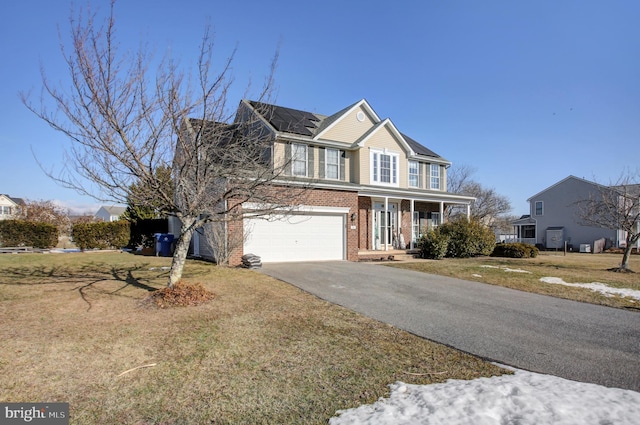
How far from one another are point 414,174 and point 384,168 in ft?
9.41

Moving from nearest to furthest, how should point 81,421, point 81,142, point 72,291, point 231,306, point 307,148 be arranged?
point 81,421 < point 81,142 < point 231,306 < point 72,291 < point 307,148

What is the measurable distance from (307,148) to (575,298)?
12.9 m

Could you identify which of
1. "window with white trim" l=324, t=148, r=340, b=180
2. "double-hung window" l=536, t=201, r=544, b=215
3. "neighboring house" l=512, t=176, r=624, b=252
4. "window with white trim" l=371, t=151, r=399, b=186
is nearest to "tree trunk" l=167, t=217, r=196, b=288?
"window with white trim" l=324, t=148, r=340, b=180

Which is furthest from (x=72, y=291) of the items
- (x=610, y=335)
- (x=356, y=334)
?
(x=610, y=335)

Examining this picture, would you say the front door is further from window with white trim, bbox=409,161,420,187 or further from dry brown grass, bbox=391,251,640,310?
dry brown grass, bbox=391,251,640,310

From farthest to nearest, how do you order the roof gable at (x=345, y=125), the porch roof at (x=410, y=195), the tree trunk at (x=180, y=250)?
the roof gable at (x=345, y=125) → the porch roof at (x=410, y=195) → the tree trunk at (x=180, y=250)

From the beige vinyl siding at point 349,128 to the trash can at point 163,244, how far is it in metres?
9.58

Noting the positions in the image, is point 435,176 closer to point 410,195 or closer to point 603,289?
point 410,195

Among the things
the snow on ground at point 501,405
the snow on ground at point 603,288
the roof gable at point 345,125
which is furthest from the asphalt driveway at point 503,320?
the roof gable at point 345,125

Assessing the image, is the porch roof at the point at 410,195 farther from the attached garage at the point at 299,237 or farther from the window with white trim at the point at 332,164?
the attached garage at the point at 299,237

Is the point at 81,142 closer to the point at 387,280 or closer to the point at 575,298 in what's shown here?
the point at 387,280

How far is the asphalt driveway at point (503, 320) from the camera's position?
16.3ft

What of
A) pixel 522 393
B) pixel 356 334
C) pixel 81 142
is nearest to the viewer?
pixel 522 393

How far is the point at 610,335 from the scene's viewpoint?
6.34m
